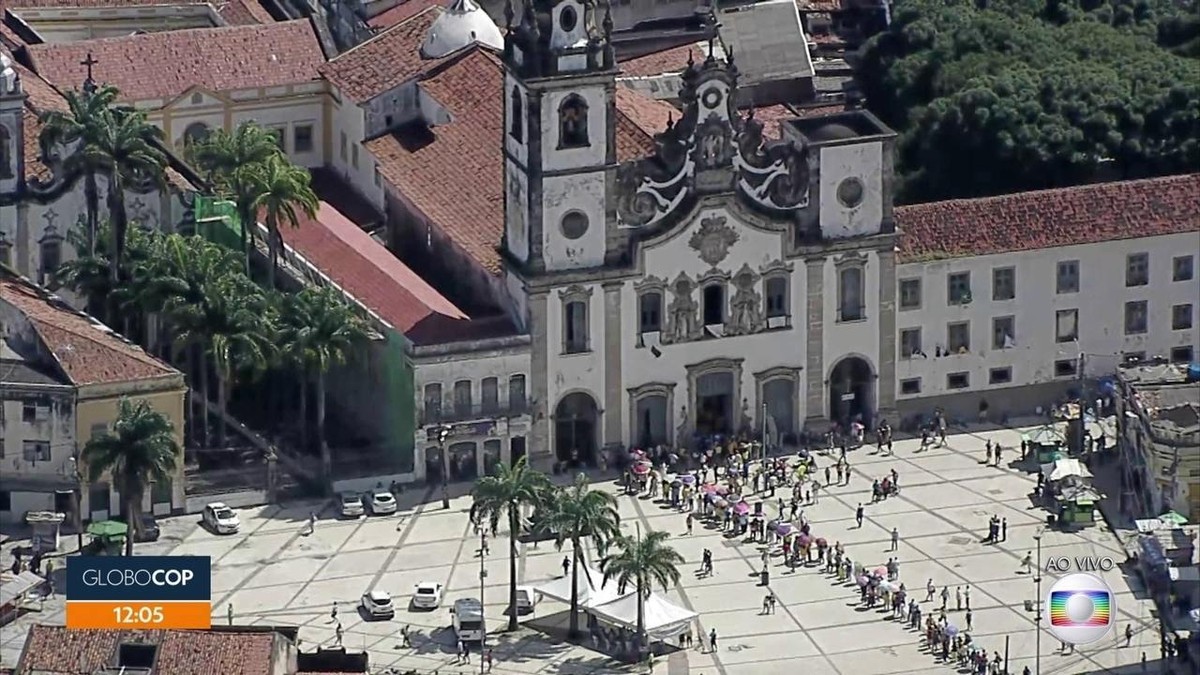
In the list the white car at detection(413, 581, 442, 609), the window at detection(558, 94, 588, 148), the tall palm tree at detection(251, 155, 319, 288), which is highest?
the window at detection(558, 94, 588, 148)

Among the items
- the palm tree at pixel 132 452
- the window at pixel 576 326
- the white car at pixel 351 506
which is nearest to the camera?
the palm tree at pixel 132 452

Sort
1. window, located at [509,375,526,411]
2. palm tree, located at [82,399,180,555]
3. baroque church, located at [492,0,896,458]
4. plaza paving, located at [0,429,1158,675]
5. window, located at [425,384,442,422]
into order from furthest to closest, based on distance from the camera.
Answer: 1. window, located at [509,375,526,411]
2. window, located at [425,384,442,422]
3. baroque church, located at [492,0,896,458]
4. palm tree, located at [82,399,180,555]
5. plaza paving, located at [0,429,1158,675]

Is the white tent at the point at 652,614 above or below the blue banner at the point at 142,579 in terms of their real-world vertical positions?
below

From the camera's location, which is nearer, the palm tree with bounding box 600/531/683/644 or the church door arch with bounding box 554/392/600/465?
the palm tree with bounding box 600/531/683/644

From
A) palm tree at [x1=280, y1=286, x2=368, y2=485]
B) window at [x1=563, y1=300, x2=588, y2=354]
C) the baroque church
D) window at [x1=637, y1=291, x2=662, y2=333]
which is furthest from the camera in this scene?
window at [x1=637, y1=291, x2=662, y2=333]

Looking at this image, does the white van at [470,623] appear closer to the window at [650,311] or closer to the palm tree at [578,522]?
the palm tree at [578,522]

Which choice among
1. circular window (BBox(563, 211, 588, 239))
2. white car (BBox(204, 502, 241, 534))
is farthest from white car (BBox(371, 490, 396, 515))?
circular window (BBox(563, 211, 588, 239))

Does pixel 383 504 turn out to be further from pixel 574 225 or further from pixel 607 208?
pixel 607 208

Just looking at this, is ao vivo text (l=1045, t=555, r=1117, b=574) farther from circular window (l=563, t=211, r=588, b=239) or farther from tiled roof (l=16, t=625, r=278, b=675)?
tiled roof (l=16, t=625, r=278, b=675)
